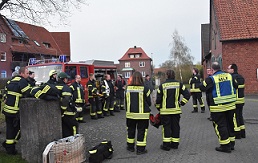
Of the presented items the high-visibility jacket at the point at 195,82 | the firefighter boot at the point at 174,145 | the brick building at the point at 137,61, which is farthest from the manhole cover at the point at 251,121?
the brick building at the point at 137,61

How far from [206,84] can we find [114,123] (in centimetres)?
490

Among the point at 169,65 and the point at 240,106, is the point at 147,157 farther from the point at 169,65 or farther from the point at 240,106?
the point at 169,65

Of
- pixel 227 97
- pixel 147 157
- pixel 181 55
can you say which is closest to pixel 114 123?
pixel 147 157

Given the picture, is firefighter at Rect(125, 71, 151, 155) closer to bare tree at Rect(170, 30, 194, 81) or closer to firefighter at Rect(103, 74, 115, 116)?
firefighter at Rect(103, 74, 115, 116)

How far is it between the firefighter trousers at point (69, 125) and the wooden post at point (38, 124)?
1.56ft

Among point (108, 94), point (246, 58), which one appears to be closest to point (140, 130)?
point (108, 94)

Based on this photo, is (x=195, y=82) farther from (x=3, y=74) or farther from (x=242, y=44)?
(x=3, y=74)

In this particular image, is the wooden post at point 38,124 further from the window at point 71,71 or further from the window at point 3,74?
the window at point 3,74

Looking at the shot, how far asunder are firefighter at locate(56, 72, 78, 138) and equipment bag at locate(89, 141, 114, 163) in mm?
814

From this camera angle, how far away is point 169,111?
20.5ft

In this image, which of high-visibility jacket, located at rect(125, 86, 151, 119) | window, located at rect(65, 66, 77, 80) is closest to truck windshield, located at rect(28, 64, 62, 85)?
window, located at rect(65, 66, 77, 80)

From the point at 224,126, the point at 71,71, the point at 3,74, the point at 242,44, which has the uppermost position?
the point at 242,44

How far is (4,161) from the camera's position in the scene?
18.9 feet

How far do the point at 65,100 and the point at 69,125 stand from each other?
803 millimetres
